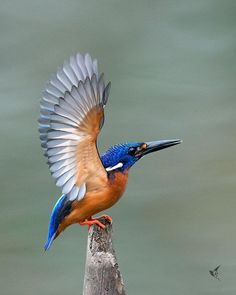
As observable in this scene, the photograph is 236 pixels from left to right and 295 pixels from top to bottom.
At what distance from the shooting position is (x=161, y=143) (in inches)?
108

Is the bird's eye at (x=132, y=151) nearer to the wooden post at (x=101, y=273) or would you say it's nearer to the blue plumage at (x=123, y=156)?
the blue plumage at (x=123, y=156)


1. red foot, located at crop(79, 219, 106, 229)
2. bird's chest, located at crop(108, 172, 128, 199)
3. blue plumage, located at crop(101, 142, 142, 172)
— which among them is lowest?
red foot, located at crop(79, 219, 106, 229)

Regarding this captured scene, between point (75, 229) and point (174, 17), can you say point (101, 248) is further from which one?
point (174, 17)

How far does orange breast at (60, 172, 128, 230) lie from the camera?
9.00 ft

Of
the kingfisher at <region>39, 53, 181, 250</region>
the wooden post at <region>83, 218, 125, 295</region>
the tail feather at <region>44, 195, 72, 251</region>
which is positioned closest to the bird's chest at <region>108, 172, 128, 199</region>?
the kingfisher at <region>39, 53, 181, 250</region>

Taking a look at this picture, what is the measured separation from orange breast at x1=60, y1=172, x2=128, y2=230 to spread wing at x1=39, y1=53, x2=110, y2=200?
8cm

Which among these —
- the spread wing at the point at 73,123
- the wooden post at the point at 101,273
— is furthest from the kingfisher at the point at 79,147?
the wooden post at the point at 101,273

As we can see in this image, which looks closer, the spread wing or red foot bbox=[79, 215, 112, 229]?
the spread wing

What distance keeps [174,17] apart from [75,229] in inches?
110

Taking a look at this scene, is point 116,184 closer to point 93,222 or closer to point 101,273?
point 93,222

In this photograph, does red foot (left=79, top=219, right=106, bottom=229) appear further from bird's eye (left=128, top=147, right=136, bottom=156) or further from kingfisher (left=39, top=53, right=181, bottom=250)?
bird's eye (left=128, top=147, right=136, bottom=156)

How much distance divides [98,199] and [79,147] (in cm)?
21

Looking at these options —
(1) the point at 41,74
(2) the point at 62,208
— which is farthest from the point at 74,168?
(1) the point at 41,74

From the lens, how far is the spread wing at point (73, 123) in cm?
254
